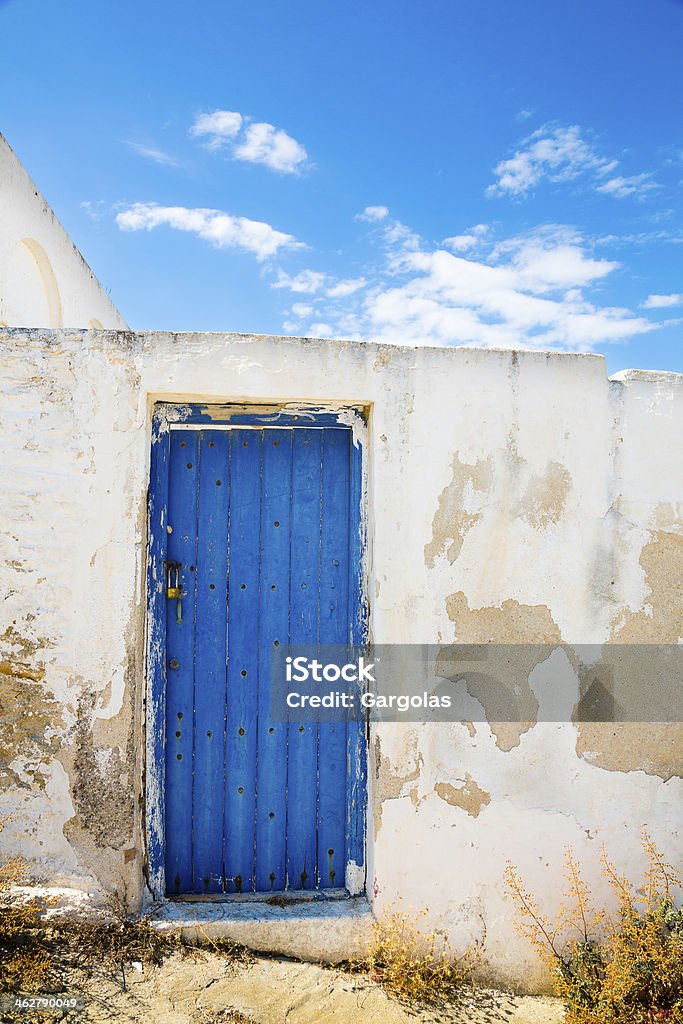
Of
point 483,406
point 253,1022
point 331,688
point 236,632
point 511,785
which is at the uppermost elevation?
point 483,406

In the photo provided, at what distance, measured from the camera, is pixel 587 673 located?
3131mm

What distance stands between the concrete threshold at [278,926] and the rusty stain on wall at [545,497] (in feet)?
5.95

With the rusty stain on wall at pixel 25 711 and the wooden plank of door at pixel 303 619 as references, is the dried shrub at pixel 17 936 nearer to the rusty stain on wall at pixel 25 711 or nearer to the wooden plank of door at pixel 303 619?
the rusty stain on wall at pixel 25 711

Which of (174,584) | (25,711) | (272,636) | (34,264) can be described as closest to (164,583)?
(174,584)

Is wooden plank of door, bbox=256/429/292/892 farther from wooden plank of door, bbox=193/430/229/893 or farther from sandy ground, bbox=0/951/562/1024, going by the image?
sandy ground, bbox=0/951/562/1024

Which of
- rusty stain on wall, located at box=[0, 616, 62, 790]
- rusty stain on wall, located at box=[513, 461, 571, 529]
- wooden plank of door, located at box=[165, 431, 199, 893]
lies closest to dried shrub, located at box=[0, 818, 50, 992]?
rusty stain on wall, located at box=[0, 616, 62, 790]

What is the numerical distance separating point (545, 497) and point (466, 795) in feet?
4.42

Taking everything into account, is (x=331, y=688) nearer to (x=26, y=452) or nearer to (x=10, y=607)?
(x=10, y=607)

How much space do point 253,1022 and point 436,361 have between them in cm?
266

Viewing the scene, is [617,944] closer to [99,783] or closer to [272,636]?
[272,636]

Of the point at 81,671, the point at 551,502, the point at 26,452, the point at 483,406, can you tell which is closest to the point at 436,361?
the point at 483,406

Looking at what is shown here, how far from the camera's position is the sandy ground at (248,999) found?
248cm

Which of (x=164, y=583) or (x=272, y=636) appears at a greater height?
(x=164, y=583)

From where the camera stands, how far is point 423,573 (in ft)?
9.94
